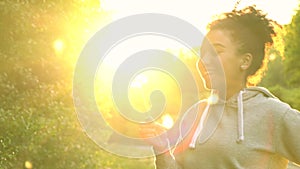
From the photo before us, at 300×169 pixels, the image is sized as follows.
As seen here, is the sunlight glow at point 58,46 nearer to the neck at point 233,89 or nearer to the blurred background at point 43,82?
the blurred background at point 43,82

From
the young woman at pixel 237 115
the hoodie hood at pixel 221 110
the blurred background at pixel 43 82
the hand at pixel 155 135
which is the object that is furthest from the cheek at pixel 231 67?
the blurred background at pixel 43 82

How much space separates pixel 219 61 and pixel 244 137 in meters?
0.44

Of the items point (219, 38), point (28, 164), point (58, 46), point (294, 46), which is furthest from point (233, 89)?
point (294, 46)

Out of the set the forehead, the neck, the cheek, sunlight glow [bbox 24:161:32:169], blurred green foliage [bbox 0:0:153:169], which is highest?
blurred green foliage [bbox 0:0:153:169]

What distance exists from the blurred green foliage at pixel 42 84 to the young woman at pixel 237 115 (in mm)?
6647

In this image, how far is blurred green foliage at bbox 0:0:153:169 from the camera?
10086 millimetres

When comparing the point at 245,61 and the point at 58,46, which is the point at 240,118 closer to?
the point at 245,61

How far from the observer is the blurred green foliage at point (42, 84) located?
33.1 feet

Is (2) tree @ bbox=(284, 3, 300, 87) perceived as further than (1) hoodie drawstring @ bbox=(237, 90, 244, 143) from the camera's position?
Yes

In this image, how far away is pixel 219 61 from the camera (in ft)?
11.0

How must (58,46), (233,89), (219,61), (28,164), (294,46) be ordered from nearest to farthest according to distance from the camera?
(219,61), (233,89), (28,164), (58,46), (294,46)

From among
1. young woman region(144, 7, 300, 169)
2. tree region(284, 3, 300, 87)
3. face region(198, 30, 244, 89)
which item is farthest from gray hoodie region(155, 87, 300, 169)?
tree region(284, 3, 300, 87)

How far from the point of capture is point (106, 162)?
14.2 m

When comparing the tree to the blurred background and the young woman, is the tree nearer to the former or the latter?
the blurred background
